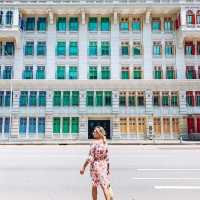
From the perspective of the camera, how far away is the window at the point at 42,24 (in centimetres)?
3741

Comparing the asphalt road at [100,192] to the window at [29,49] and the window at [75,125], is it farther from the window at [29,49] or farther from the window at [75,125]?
the window at [29,49]

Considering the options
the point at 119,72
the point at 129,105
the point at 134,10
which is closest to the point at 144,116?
the point at 129,105

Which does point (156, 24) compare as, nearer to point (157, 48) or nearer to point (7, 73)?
point (157, 48)

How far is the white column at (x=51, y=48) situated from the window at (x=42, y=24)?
2.05ft

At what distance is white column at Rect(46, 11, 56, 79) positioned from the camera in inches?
1430

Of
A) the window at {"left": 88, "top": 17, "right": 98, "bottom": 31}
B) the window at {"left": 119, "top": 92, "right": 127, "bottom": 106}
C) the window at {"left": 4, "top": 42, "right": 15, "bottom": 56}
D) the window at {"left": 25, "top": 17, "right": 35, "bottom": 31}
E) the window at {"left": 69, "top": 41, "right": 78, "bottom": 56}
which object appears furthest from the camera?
the window at {"left": 88, "top": 17, "right": 98, "bottom": 31}

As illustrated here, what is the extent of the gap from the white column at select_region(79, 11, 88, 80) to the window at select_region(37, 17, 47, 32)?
14.3ft

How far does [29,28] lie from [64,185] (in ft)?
104

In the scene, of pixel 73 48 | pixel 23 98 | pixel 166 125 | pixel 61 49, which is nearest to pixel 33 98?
pixel 23 98

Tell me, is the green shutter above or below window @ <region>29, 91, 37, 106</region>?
below

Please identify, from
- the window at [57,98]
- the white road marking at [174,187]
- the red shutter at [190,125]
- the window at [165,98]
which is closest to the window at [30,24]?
the window at [57,98]

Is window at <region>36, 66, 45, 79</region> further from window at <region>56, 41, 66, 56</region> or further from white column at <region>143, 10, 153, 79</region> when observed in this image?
white column at <region>143, 10, 153, 79</region>

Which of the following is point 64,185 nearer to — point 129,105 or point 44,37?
point 129,105

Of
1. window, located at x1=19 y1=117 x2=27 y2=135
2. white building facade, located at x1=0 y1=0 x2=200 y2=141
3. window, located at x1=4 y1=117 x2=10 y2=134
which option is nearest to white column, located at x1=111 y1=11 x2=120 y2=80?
white building facade, located at x1=0 y1=0 x2=200 y2=141
